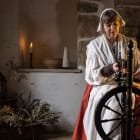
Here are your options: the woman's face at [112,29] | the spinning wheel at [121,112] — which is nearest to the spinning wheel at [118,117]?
the spinning wheel at [121,112]

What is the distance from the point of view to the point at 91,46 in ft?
8.18

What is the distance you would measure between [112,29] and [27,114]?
122 centimetres

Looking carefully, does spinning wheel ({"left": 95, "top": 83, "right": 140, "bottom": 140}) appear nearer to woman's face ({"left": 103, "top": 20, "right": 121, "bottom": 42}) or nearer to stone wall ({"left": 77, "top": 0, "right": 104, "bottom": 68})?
woman's face ({"left": 103, "top": 20, "right": 121, "bottom": 42})

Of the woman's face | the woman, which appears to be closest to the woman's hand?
the woman

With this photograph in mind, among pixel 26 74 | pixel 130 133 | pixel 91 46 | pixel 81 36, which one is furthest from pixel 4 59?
pixel 130 133

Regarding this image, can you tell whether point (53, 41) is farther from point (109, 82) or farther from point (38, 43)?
point (109, 82)

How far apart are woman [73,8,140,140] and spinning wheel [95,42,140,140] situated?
0.51 feet

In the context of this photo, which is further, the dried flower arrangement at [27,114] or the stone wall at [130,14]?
the stone wall at [130,14]

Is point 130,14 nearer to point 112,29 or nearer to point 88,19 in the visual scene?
point 88,19

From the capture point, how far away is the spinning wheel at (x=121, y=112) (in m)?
1.93

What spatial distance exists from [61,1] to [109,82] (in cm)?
151

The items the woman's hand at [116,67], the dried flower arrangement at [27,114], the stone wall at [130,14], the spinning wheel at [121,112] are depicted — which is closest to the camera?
the spinning wheel at [121,112]

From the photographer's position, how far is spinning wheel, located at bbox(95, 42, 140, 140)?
1.93 m

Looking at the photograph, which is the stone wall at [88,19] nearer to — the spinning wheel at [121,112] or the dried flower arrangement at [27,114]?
the dried flower arrangement at [27,114]
